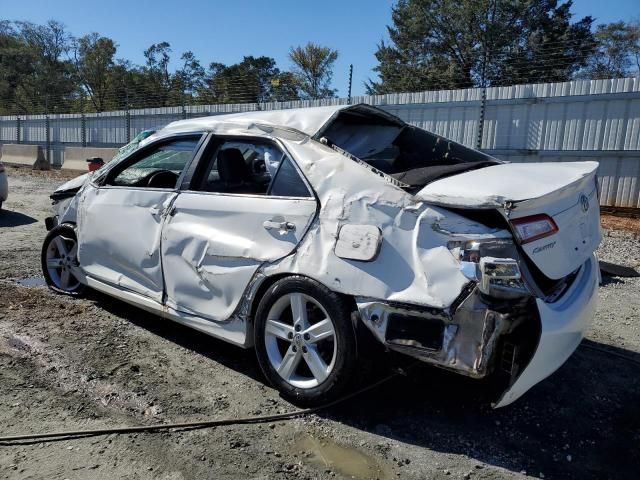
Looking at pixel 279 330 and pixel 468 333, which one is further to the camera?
pixel 279 330

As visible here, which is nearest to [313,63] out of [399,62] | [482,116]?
[399,62]

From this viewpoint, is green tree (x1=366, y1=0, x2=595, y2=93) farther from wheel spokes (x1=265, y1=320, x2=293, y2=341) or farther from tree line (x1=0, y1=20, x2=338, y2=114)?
wheel spokes (x1=265, y1=320, x2=293, y2=341)

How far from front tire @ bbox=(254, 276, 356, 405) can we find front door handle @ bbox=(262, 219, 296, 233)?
30 cm

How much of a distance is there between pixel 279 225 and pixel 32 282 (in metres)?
3.61

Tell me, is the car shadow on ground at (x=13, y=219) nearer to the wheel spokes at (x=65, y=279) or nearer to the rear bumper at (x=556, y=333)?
the wheel spokes at (x=65, y=279)

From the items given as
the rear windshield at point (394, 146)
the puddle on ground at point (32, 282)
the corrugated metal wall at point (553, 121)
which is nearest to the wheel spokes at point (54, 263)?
the puddle on ground at point (32, 282)

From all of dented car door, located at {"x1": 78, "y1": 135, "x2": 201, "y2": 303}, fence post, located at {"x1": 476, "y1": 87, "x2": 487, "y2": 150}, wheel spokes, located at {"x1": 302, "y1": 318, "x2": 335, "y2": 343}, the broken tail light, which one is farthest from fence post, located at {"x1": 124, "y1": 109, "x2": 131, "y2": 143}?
the broken tail light

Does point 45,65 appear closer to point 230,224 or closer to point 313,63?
point 313,63

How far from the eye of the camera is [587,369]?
12.1 ft

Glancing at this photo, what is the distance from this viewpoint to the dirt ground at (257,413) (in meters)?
2.58

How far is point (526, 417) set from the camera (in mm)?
3066

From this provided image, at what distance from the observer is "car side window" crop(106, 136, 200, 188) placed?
393 cm

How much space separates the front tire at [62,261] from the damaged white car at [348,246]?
629 millimetres

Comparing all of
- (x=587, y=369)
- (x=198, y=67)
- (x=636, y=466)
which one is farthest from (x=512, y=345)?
(x=198, y=67)
